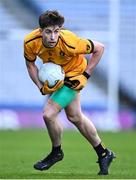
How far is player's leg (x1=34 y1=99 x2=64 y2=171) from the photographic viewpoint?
973cm

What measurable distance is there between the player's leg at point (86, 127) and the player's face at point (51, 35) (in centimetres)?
79

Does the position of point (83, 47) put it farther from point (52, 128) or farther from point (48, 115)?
point (52, 128)

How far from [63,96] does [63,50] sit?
513mm

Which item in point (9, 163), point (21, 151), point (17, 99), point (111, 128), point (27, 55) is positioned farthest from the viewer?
point (17, 99)

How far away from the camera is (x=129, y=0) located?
26641 mm

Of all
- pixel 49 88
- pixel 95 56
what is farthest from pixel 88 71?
pixel 49 88

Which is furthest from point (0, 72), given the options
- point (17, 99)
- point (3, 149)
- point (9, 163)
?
point (9, 163)

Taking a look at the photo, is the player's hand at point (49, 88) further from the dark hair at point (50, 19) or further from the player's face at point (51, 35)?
the dark hair at point (50, 19)

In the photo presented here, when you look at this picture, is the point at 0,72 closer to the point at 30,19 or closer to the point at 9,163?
the point at 30,19

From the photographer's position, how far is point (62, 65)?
9914 millimetres

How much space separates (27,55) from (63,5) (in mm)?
17022

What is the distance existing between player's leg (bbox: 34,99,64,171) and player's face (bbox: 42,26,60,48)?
2.34ft

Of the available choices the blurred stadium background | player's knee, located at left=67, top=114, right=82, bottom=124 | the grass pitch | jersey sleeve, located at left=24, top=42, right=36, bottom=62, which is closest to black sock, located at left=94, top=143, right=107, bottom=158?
the grass pitch

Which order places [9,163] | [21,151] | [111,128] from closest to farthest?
[9,163] → [21,151] → [111,128]
